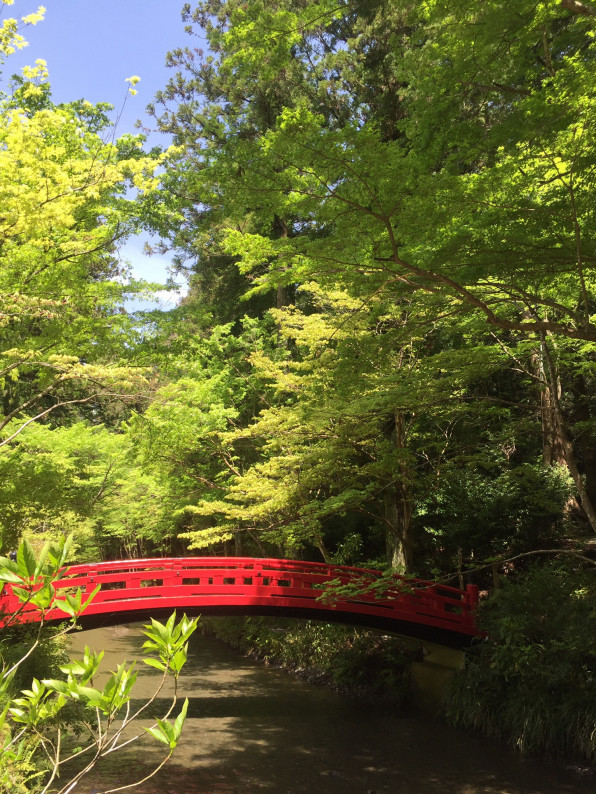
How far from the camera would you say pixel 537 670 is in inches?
311

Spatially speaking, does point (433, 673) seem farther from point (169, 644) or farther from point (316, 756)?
point (169, 644)

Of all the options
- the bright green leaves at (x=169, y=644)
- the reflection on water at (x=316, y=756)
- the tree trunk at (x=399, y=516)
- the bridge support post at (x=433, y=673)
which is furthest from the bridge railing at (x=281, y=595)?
the bright green leaves at (x=169, y=644)

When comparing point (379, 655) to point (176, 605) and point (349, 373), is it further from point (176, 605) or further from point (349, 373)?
point (349, 373)

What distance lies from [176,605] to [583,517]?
26.0ft

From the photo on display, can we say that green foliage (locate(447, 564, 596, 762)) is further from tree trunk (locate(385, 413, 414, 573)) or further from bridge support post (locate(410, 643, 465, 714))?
tree trunk (locate(385, 413, 414, 573))

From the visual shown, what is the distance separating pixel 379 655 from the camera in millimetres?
11312

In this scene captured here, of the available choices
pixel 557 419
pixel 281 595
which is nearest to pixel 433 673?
pixel 281 595

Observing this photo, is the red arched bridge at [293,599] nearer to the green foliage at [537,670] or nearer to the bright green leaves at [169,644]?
the green foliage at [537,670]

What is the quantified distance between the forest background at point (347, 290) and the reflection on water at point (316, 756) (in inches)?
53.5

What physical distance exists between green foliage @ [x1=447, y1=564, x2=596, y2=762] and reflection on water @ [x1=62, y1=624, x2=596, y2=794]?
37 cm

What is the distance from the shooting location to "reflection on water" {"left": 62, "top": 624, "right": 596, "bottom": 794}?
7109 mm

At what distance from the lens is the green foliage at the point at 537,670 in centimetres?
747

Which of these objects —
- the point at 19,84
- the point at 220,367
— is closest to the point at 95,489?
the point at 220,367

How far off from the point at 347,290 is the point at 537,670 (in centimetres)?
575
